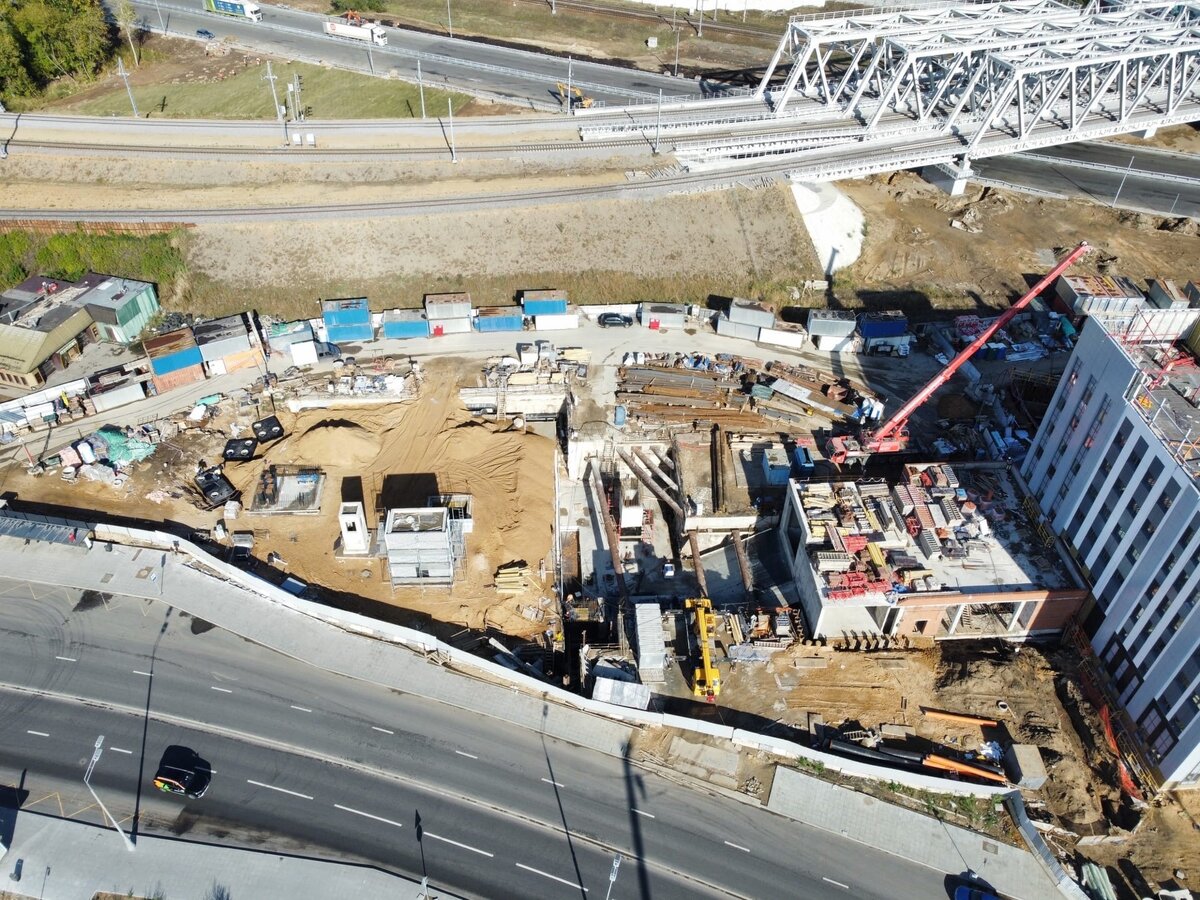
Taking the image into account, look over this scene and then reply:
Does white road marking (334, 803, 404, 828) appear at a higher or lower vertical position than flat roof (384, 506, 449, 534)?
lower

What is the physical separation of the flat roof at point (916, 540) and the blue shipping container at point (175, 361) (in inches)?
1935

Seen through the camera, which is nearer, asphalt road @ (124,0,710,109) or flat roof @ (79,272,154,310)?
flat roof @ (79,272,154,310)

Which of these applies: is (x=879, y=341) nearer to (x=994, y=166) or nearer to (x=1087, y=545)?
(x=1087, y=545)

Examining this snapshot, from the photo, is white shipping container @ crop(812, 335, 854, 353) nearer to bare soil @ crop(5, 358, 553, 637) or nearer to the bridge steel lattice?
the bridge steel lattice

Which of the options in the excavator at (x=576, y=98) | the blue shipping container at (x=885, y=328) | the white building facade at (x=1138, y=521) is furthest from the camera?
the excavator at (x=576, y=98)

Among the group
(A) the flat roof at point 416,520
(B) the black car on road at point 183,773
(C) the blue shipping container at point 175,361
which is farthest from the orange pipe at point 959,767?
(C) the blue shipping container at point 175,361

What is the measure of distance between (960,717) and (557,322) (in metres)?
44.9

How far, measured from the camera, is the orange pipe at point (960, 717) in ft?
160

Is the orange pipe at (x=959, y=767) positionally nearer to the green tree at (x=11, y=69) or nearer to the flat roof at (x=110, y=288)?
the flat roof at (x=110, y=288)

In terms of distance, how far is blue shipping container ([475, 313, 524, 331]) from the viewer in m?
74.4

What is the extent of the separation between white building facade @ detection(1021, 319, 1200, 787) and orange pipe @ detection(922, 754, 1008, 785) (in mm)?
8517

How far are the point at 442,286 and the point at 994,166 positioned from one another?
67253 millimetres

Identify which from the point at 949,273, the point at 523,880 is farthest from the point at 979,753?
the point at 949,273

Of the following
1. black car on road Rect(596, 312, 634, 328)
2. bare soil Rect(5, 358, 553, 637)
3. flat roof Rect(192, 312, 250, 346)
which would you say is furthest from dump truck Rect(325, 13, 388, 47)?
bare soil Rect(5, 358, 553, 637)
